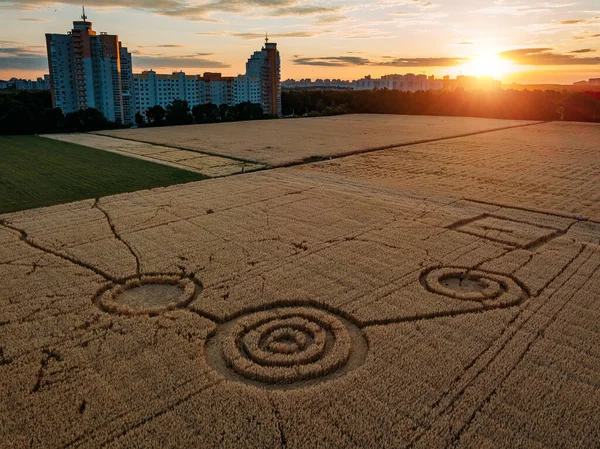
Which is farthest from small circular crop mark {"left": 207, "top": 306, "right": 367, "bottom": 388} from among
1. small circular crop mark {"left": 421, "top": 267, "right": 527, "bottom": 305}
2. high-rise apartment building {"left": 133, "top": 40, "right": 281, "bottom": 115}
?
high-rise apartment building {"left": 133, "top": 40, "right": 281, "bottom": 115}

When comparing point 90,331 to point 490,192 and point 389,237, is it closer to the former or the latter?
point 389,237

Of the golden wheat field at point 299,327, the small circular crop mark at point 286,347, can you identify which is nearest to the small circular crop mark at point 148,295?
the golden wheat field at point 299,327

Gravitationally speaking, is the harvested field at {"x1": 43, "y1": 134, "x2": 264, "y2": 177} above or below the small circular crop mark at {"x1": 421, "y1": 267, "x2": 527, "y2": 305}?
above

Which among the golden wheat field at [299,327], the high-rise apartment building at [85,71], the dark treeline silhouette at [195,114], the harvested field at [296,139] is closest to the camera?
the golden wheat field at [299,327]

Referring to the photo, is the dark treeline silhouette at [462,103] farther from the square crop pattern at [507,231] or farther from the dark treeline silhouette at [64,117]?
the square crop pattern at [507,231]

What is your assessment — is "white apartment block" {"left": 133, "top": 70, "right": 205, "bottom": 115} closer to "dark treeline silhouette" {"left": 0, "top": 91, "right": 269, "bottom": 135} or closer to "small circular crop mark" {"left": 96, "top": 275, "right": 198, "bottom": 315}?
"dark treeline silhouette" {"left": 0, "top": 91, "right": 269, "bottom": 135}

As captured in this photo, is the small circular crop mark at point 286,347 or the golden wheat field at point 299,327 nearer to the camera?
the golden wheat field at point 299,327
